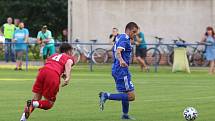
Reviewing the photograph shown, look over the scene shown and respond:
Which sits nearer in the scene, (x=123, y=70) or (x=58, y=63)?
(x=58, y=63)

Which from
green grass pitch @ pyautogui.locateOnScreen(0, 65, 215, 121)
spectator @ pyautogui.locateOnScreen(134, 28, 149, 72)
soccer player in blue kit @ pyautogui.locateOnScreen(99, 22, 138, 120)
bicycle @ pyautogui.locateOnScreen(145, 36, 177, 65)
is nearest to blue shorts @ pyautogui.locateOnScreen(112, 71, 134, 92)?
soccer player in blue kit @ pyautogui.locateOnScreen(99, 22, 138, 120)

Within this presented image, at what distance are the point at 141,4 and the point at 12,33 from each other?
6.57m

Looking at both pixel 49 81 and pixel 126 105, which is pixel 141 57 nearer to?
pixel 126 105

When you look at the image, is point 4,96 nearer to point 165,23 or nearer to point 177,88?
point 177,88

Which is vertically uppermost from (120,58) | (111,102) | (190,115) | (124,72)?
(120,58)

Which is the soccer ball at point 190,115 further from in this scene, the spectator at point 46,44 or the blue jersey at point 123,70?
the spectator at point 46,44

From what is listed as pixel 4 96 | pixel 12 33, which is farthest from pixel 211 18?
pixel 4 96

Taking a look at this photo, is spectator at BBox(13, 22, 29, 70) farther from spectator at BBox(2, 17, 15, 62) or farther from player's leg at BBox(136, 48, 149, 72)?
player's leg at BBox(136, 48, 149, 72)

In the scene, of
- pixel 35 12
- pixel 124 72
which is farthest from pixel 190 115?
pixel 35 12

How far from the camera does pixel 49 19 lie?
5550cm

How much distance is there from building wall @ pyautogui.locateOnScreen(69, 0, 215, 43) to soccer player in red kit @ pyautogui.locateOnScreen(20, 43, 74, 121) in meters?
22.7

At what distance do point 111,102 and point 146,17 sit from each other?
1903 cm

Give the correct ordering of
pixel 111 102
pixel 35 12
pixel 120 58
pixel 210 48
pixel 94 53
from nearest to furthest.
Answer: pixel 120 58 < pixel 111 102 < pixel 210 48 < pixel 94 53 < pixel 35 12

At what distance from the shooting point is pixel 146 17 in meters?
35.5
